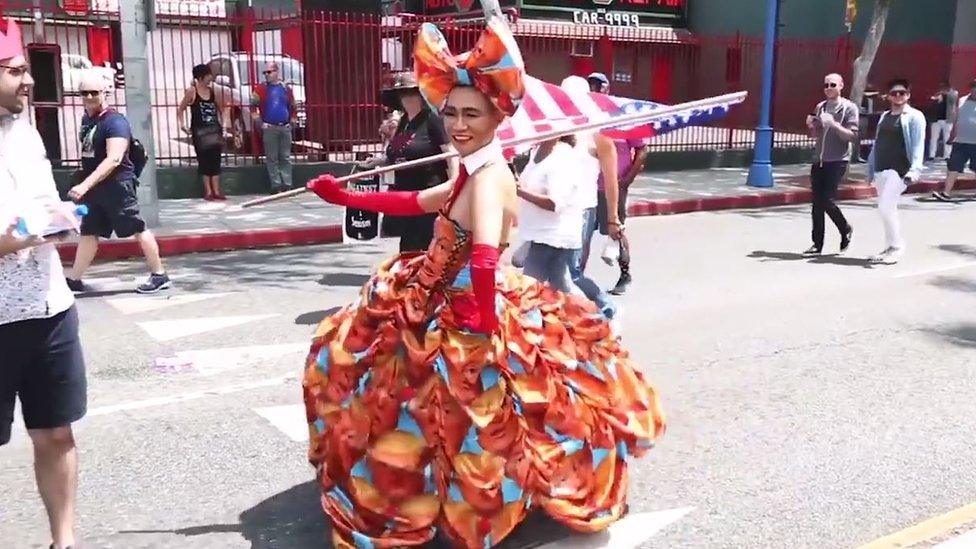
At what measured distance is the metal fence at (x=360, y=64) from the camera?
14000 millimetres

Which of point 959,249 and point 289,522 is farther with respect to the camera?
point 959,249

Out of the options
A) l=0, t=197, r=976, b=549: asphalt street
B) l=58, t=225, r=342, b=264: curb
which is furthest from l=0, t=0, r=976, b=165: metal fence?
l=0, t=197, r=976, b=549: asphalt street

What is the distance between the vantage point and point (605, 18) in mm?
25719

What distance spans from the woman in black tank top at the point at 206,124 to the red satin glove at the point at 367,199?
9.05m

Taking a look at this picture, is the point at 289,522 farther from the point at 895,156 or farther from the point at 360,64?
the point at 360,64

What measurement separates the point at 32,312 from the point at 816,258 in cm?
838

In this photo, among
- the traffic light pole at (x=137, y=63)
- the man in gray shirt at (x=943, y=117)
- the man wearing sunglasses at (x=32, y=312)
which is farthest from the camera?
the man in gray shirt at (x=943, y=117)

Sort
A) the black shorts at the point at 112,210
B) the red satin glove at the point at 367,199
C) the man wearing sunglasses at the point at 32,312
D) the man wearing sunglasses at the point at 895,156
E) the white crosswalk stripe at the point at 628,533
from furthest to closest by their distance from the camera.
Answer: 1. the man wearing sunglasses at the point at 895,156
2. the black shorts at the point at 112,210
3. the red satin glove at the point at 367,199
4. the white crosswalk stripe at the point at 628,533
5. the man wearing sunglasses at the point at 32,312

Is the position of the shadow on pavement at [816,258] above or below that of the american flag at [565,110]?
below

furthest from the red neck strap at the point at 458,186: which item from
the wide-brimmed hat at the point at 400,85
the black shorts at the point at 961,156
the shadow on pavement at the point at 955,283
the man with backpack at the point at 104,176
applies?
the black shorts at the point at 961,156

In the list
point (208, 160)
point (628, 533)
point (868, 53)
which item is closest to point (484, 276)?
point (628, 533)

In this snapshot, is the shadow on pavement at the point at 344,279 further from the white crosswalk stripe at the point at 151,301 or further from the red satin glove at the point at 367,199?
the red satin glove at the point at 367,199

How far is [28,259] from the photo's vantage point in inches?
129

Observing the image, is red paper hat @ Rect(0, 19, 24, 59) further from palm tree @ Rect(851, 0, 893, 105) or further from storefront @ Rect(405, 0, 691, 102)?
storefront @ Rect(405, 0, 691, 102)
